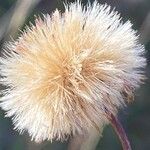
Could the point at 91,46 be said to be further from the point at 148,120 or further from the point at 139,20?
A: the point at 148,120

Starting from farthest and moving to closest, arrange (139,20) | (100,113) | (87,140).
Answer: (139,20) < (87,140) < (100,113)

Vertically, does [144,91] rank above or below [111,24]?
above

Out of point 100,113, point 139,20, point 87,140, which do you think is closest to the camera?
point 100,113

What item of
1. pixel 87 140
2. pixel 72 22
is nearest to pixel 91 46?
pixel 72 22

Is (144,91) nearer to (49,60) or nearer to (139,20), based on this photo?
(139,20)

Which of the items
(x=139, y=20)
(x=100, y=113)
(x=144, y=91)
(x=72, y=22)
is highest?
(x=139, y=20)

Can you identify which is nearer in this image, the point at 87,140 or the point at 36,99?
the point at 36,99
